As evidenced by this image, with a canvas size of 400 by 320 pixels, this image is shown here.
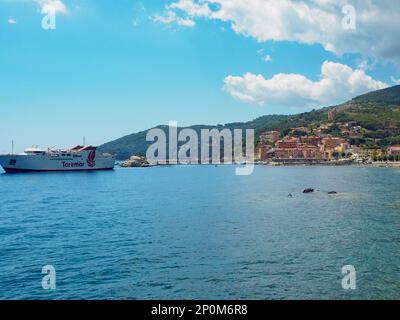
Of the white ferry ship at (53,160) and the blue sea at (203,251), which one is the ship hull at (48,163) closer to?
the white ferry ship at (53,160)

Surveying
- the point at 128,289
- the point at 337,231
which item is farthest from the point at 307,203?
the point at 128,289

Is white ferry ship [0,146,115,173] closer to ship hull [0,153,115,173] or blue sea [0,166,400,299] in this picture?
ship hull [0,153,115,173]

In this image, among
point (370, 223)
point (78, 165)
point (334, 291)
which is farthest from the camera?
point (78, 165)

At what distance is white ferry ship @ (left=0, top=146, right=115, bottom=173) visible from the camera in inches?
4751

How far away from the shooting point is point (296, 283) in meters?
18.5

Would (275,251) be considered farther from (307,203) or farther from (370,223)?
(307,203)

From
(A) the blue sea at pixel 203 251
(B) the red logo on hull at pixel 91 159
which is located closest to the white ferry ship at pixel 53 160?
(B) the red logo on hull at pixel 91 159

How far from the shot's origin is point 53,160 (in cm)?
A: 12712

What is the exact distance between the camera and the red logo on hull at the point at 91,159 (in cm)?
13988

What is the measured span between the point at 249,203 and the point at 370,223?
17.6 metres

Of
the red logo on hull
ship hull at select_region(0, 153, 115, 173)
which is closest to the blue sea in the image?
ship hull at select_region(0, 153, 115, 173)

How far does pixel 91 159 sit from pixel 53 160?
16.4 m

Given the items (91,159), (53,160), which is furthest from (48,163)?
(91,159)
